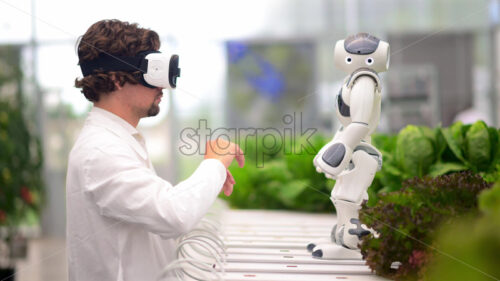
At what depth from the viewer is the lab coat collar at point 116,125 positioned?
118 cm

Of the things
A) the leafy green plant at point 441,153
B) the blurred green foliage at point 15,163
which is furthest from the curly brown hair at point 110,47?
the blurred green foliage at point 15,163

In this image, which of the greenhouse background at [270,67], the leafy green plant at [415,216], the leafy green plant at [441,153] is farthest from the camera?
the greenhouse background at [270,67]

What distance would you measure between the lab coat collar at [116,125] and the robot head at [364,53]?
484 millimetres

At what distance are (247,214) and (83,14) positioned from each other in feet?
8.88

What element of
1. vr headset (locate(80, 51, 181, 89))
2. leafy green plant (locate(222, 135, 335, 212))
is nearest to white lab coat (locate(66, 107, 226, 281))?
vr headset (locate(80, 51, 181, 89))

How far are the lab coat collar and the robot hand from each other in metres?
0.39

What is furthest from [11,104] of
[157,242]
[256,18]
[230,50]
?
[157,242]

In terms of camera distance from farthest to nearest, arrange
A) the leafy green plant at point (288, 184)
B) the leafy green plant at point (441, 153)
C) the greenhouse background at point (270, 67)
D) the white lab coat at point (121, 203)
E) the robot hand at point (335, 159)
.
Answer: the greenhouse background at point (270, 67), the leafy green plant at point (288, 184), the leafy green plant at point (441, 153), the robot hand at point (335, 159), the white lab coat at point (121, 203)

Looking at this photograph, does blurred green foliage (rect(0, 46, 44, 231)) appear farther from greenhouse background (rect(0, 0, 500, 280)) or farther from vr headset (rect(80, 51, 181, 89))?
vr headset (rect(80, 51, 181, 89))

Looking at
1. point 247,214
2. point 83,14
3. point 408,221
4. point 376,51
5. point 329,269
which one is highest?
point 83,14

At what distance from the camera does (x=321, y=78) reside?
554 centimetres

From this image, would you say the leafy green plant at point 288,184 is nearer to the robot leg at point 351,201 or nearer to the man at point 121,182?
the robot leg at point 351,201

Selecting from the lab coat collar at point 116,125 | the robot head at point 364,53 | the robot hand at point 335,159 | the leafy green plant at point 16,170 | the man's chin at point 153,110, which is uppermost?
the robot head at point 364,53

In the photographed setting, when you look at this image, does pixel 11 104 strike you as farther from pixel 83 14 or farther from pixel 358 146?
pixel 358 146
